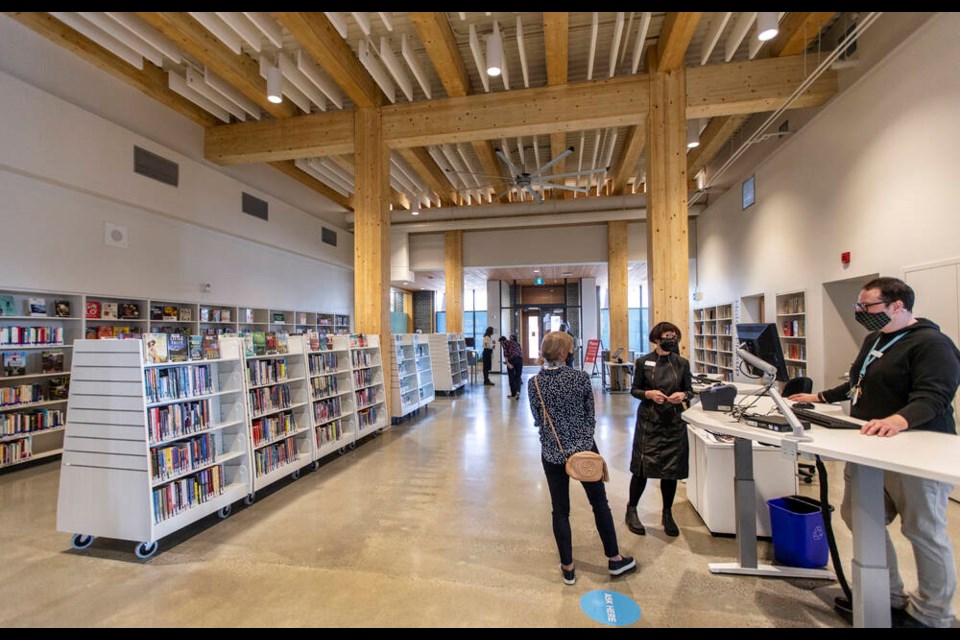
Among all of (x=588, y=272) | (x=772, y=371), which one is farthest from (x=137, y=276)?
(x=588, y=272)

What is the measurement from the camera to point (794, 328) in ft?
21.4

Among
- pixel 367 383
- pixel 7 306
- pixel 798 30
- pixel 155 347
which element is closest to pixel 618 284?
pixel 798 30

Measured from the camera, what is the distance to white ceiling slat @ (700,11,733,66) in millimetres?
4855

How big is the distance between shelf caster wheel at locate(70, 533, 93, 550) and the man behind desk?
4.78 metres

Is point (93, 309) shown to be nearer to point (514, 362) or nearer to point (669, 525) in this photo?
point (514, 362)

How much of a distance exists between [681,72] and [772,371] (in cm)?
494

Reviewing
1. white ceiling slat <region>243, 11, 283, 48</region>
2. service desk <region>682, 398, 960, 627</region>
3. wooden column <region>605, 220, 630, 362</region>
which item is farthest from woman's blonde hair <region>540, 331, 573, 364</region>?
wooden column <region>605, 220, 630, 362</region>

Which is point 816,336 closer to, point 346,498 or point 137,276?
point 346,498

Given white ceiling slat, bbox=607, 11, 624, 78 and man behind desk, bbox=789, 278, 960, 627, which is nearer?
man behind desk, bbox=789, 278, 960, 627

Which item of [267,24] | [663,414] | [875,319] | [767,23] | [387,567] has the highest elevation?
[267,24]

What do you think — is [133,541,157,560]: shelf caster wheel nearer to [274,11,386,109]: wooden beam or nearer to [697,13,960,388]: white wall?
[274,11,386,109]: wooden beam

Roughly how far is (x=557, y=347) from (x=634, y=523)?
1.68 metres

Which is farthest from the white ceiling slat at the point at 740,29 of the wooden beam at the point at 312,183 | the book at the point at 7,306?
the book at the point at 7,306

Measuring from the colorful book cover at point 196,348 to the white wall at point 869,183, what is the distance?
6.39m
